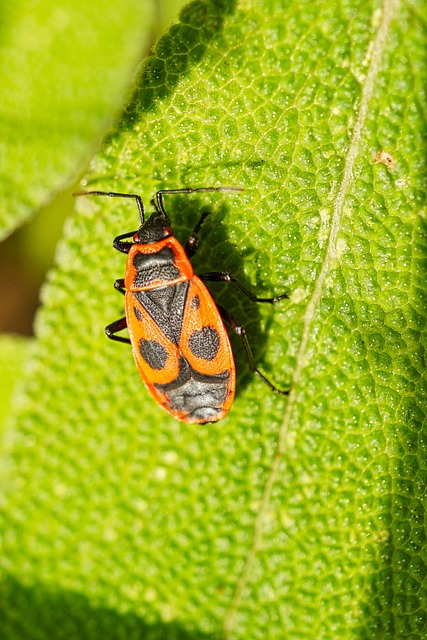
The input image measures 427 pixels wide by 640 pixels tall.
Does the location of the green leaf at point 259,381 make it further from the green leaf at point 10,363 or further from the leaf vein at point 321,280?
the green leaf at point 10,363

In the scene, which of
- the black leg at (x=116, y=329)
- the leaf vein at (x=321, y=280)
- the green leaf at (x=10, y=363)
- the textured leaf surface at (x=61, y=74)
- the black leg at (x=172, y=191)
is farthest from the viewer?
the green leaf at (x=10, y=363)

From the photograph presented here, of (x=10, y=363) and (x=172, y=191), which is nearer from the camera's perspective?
(x=172, y=191)

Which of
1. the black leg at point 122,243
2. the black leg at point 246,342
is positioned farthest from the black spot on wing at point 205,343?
the black leg at point 122,243

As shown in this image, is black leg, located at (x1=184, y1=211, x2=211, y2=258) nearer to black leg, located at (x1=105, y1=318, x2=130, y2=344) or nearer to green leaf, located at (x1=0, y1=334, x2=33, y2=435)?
black leg, located at (x1=105, y1=318, x2=130, y2=344)

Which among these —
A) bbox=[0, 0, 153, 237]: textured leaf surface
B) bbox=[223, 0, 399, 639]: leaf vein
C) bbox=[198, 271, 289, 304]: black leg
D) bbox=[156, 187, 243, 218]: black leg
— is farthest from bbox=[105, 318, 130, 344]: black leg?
bbox=[223, 0, 399, 639]: leaf vein

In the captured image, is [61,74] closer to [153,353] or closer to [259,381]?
[153,353]

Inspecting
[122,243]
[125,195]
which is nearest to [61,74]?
[125,195]
